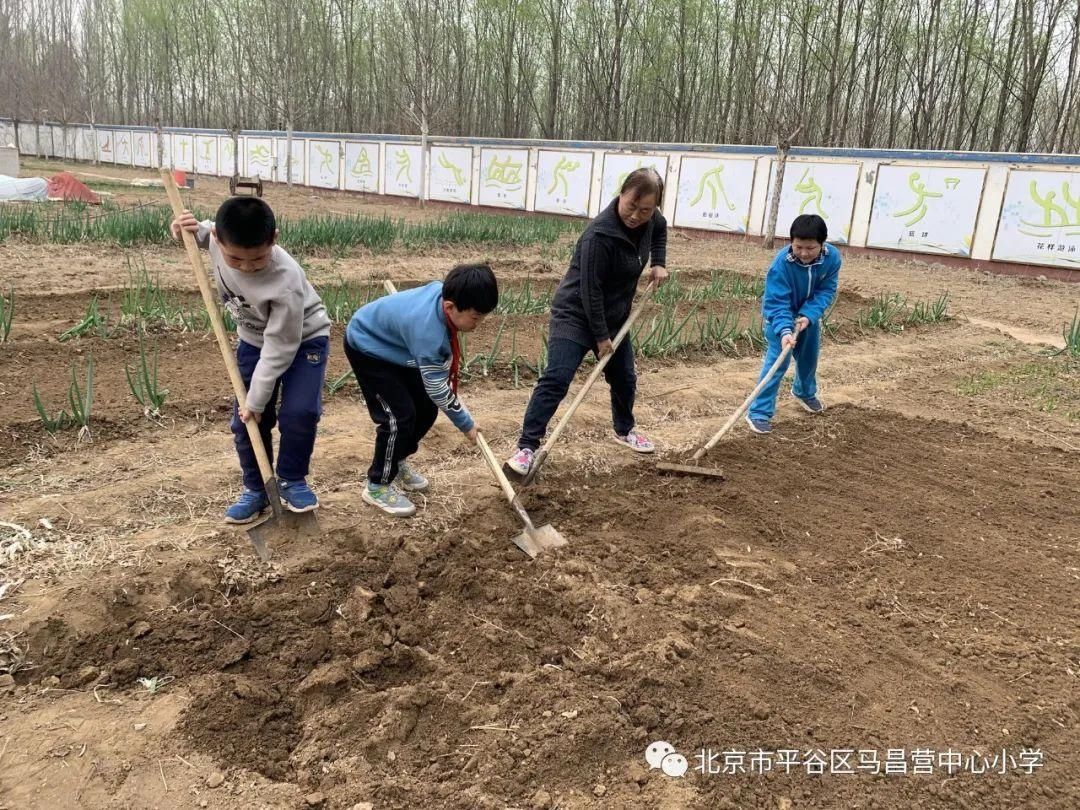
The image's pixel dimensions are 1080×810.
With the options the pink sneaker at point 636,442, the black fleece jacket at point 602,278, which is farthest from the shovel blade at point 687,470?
the black fleece jacket at point 602,278

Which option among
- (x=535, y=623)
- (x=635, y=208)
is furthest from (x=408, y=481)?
(x=635, y=208)

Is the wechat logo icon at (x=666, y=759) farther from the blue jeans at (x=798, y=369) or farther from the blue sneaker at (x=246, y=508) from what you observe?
the blue jeans at (x=798, y=369)

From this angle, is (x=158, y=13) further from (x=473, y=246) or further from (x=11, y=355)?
(x=11, y=355)

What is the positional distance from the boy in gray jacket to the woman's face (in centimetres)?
138

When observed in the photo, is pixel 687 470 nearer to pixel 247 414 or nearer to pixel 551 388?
pixel 551 388

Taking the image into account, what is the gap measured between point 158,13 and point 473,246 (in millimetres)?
33746

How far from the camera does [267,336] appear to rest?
2.58 metres

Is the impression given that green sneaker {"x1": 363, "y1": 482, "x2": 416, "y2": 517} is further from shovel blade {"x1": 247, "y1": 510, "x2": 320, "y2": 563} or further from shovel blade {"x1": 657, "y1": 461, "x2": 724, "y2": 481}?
shovel blade {"x1": 657, "y1": 461, "x2": 724, "y2": 481}

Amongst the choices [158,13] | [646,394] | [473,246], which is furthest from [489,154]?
[158,13]

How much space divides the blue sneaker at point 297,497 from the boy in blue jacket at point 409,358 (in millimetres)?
280

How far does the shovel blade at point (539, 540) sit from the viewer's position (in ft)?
9.55

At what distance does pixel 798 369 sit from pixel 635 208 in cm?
190

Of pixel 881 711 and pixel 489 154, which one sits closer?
pixel 881 711

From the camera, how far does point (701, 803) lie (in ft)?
5.93
